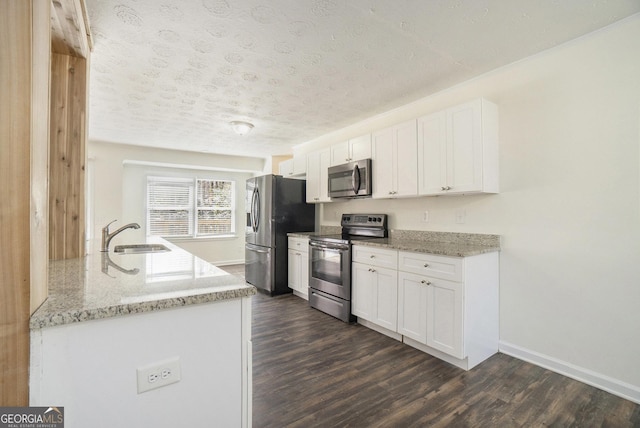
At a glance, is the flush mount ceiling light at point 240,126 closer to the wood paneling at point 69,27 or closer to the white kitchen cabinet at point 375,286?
the wood paneling at point 69,27

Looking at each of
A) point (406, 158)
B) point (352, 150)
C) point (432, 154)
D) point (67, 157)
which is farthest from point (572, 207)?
point (67, 157)

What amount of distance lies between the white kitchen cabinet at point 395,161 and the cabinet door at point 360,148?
0.23ft

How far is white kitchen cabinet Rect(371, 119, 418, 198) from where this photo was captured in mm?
2947

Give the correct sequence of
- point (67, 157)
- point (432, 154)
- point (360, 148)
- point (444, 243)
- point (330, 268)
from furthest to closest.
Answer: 1. point (360, 148)
2. point (330, 268)
3. point (444, 243)
4. point (432, 154)
5. point (67, 157)

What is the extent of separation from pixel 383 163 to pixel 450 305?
64.5 inches

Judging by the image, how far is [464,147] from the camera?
99.4 inches

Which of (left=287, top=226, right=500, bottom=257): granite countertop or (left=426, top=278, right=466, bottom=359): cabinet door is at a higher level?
(left=287, top=226, right=500, bottom=257): granite countertop

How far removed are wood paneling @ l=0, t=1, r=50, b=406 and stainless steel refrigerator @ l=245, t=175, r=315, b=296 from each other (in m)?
3.51

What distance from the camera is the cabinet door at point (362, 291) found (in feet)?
9.72

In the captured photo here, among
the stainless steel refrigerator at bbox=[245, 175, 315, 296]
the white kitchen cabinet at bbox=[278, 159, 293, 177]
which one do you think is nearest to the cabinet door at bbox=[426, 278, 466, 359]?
the stainless steel refrigerator at bbox=[245, 175, 315, 296]

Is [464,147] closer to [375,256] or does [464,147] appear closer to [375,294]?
[375,256]

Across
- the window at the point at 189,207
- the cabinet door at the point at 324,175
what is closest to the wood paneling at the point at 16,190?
the cabinet door at the point at 324,175

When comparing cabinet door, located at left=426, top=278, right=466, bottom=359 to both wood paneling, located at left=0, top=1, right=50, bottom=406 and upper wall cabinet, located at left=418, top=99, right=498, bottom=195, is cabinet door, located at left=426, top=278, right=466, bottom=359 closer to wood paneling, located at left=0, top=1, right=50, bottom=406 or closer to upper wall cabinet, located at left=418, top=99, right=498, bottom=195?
upper wall cabinet, located at left=418, top=99, right=498, bottom=195

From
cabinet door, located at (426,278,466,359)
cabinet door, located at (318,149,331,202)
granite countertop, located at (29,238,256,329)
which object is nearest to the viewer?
granite countertop, located at (29,238,256,329)
